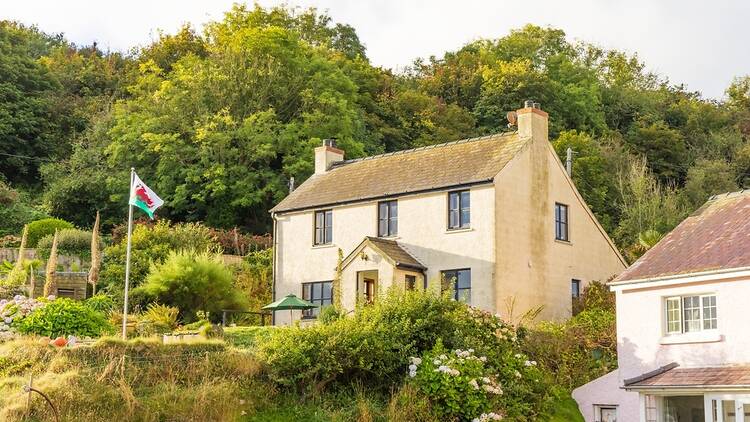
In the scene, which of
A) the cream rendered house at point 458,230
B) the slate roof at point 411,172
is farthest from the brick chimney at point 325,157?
the cream rendered house at point 458,230

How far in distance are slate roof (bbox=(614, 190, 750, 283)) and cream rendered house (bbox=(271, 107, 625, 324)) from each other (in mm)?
7139

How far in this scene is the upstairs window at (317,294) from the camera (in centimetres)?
3688

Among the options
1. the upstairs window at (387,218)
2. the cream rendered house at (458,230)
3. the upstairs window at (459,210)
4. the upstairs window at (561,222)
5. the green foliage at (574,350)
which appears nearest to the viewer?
the green foliage at (574,350)

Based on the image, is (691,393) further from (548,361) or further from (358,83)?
(358,83)

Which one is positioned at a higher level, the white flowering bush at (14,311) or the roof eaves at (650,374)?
the white flowering bush at (14,311)

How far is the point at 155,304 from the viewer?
113 ft

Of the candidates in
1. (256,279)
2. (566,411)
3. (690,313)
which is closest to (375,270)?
(256,279)

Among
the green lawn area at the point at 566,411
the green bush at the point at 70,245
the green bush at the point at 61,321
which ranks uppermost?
the green bush at the point at 70,245

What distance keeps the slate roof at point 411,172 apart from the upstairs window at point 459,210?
1.48 feet

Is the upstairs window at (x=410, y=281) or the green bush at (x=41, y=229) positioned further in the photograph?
the green bush at (x=41, y=229)

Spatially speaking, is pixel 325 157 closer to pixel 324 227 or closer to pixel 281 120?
pixel 324 227

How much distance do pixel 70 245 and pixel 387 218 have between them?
538 inches

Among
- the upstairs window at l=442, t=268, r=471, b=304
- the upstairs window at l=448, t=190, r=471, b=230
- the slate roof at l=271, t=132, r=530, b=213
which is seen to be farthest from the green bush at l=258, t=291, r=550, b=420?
the slate roof at l=271, t=132, r=530, b=213

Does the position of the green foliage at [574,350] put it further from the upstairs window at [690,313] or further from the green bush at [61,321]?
the green bush at [61,321]
